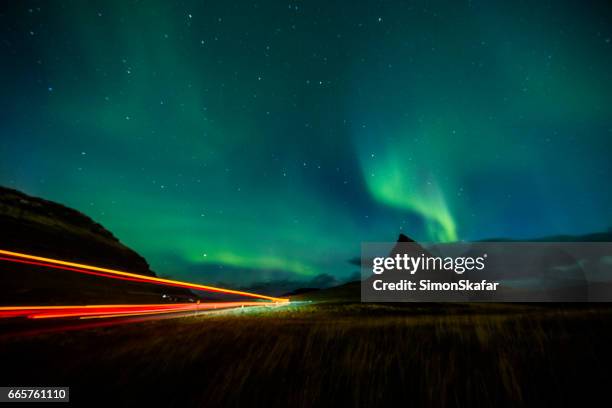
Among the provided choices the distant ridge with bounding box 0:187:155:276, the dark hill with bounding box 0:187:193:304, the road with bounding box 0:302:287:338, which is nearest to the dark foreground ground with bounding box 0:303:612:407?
the road with bounding box 0:302:287:338

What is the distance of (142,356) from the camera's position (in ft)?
15.9

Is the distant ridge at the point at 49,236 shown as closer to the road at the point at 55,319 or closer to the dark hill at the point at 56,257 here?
the dark hill at the point at 56,257

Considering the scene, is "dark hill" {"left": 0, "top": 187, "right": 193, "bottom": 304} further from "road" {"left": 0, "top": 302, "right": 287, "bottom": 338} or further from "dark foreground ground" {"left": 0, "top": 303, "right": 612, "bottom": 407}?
"dark foreground ground" {"left": 0, "top": 303, "right": 612, "bottom": 407}

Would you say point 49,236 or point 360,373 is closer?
point 360,373

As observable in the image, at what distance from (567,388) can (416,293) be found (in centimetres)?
9473

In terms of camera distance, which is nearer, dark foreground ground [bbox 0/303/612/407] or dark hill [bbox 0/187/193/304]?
dark foreground ground [bbox 0/303/612/407]

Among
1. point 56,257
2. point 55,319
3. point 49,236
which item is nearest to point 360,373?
point 55,319

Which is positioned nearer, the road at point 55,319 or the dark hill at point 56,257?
the road at point 55,319

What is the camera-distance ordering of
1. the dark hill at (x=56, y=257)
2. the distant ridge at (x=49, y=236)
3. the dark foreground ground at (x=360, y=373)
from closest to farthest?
the dark foreground ground at (x=360, y=373) → the dark hill at (x=56, y=257) → the distant ridge at (x=49, y=236)

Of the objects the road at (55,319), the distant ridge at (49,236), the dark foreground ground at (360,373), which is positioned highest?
the distant ridge at (49,236)

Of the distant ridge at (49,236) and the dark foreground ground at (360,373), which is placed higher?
the distant ridge at (49,236)

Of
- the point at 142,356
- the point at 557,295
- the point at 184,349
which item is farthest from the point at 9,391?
the point at 557,295

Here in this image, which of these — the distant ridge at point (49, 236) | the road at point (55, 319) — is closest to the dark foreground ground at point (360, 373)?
the road at point (55, 319)

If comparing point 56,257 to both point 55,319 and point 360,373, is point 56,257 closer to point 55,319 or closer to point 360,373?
point 55,319
